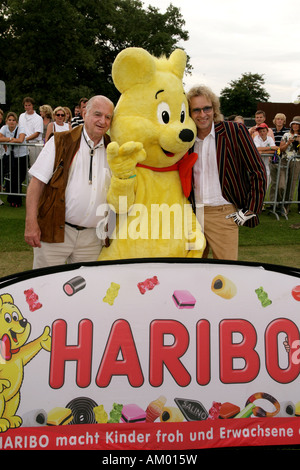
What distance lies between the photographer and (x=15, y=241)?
7.46m

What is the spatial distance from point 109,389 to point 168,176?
1736mm

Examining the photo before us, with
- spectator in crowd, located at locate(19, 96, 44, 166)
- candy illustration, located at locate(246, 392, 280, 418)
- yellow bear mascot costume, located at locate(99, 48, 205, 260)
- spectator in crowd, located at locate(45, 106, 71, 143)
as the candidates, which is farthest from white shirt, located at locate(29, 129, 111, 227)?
spectator in crowd, located at locate(19, 96, 44, 166)

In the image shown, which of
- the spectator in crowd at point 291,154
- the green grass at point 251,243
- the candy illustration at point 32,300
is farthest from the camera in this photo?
the spectator in crowd at point 291,154

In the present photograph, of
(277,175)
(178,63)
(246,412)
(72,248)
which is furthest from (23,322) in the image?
(277,175)

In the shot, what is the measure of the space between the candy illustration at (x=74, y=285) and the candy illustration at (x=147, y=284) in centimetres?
27

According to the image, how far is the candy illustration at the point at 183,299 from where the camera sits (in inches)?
95.7

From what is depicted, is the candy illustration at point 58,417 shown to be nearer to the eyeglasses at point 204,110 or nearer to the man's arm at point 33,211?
the man's arm at point 33,211

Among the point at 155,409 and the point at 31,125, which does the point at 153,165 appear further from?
the point at 31,125

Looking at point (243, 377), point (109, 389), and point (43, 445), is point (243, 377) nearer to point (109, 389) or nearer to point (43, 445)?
point (109, 389)

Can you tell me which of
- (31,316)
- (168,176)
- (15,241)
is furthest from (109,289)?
(15,241)

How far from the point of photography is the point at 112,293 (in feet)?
7.96

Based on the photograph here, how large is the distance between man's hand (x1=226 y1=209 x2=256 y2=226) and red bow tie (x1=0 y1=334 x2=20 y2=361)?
6.53ft

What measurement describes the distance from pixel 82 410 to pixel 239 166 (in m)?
2.14

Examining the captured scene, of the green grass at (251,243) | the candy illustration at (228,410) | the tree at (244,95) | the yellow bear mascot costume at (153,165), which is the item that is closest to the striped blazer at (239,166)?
the yellow bear mascot costume at (153,165)
